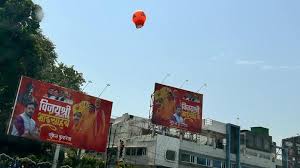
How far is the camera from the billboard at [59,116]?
33.8 metres

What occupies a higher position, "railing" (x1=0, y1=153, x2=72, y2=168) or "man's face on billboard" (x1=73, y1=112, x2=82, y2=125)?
"man's face on billboard" (x1=73, y1=112, x2=82, y2=125)

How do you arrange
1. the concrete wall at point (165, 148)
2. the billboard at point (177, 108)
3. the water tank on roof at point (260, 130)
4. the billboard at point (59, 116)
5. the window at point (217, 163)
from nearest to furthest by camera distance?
the billboard at point (59, 116) → the concrete wall at point (165, 148) → the billboard at point (177, 108) → the window at point (217, 163) → the water tank on roof at point (260, 130)

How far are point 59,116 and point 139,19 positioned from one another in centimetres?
2010

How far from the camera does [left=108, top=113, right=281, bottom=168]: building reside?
44500 millimetres

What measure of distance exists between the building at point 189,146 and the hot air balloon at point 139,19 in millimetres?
26192

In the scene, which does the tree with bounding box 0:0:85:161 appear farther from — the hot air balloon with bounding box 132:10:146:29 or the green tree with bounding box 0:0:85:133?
the hot air balloon with bounding box 132:10:146:29

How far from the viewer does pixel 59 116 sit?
35.7 metres

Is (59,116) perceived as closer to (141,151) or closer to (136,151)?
(141,151)

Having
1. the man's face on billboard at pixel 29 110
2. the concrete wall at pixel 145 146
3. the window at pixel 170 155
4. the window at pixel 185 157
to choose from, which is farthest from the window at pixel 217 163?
the man's face on billboard at pixel 29 110

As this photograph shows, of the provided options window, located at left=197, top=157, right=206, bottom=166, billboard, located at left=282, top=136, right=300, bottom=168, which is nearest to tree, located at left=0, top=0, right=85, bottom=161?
window, located at left=197, top=157, right=206, bottom=166

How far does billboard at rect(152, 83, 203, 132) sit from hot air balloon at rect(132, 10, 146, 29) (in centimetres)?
2723

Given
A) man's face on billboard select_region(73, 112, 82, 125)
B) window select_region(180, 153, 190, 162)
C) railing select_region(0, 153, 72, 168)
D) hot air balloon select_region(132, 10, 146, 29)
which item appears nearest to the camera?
hot air balloon select_region(132, 10, 146, 29)

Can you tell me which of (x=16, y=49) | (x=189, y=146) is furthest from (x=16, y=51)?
(x=189, y=146)

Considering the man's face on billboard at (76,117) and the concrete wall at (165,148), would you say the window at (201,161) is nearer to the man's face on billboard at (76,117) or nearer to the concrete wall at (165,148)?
the concrete wall at (165,148)
